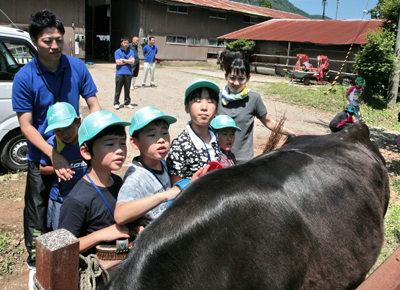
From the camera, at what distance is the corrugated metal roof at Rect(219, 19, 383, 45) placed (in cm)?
1859

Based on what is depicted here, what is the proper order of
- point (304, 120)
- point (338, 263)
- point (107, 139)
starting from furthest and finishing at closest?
point (304, 120)
point (338, 263)
point (107, 139)

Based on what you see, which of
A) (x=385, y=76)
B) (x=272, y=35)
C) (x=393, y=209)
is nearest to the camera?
(x=393, y=209)

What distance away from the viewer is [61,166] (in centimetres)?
213

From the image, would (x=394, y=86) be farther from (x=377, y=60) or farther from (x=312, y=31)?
(x=312, y=31)

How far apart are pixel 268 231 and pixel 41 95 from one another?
6.08 ft

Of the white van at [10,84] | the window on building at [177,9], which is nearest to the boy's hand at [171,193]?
the white van at [10,84]

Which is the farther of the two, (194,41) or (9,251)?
(194,41)

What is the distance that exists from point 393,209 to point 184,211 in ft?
13.6

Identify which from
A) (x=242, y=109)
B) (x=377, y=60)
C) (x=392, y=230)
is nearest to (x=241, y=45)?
(x=377, y=60)

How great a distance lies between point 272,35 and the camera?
2208 cm

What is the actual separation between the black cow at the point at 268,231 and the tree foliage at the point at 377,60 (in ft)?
42.3

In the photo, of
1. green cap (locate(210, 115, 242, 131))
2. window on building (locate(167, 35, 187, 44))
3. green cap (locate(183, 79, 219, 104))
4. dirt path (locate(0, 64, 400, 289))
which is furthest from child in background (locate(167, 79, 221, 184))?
window on building (locate(167, 35, 187, 44))

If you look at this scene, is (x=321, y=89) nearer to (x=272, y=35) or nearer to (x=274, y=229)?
(x=272, y=35)

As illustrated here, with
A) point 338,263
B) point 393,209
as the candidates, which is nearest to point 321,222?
point 338,263
